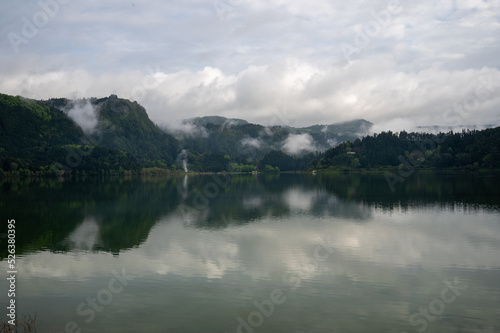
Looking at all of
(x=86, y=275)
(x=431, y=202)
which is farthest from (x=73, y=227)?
(x=431, y=202)

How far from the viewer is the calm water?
17969mm

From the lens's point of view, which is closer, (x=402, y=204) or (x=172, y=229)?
(x=172, y=229)

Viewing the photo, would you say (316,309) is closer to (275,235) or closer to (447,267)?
(447,267)

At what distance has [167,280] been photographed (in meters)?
23.8

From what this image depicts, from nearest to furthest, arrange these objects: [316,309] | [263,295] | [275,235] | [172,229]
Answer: [316,309]
[263,295]
[275,235]
[172,229]

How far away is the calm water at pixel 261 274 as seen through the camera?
707 inches

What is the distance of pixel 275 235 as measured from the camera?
38.0m

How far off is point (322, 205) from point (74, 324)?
50632 millimetres

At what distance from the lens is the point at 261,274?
81.5ft

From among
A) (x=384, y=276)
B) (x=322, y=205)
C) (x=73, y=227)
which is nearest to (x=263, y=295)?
(x=384, y=276)

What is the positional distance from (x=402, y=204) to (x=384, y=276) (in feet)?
135

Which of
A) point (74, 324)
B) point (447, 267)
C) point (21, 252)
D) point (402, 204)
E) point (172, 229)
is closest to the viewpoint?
point (74, 324)

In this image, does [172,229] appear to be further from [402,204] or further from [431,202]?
[431,202]

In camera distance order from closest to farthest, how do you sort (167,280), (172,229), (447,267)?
1. (167,280)
2. (447,267)
3. (172,229)
